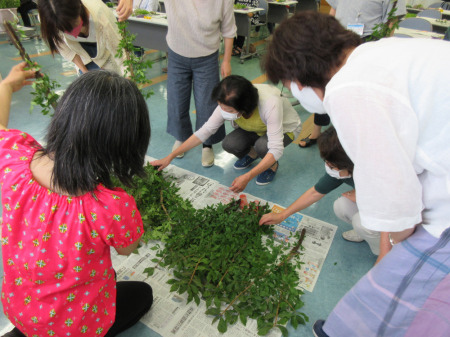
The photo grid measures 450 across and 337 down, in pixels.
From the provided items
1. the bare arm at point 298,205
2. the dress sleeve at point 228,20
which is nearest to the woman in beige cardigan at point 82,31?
the dress sleeve at point 228,20

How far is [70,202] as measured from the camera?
787 mm

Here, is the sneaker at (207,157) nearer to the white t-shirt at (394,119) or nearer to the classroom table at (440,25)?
the white t-shirt at (394,119)

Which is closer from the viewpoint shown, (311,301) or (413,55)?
(413,55)

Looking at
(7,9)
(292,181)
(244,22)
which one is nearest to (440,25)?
(244,22)

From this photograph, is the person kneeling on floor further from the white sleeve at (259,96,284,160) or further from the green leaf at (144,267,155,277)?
the green leaf at (144,267,155,277)

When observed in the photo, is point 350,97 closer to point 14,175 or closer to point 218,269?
point 14,175

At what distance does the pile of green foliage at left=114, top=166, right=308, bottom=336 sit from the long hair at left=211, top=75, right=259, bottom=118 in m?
0.61

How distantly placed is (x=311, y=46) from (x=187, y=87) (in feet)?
5.29

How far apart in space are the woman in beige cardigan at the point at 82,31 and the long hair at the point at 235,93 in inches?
23.8

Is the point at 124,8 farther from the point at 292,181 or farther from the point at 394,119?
the point at 292,181

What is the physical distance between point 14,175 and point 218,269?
3.12 feet

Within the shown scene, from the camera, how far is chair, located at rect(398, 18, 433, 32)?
371cm

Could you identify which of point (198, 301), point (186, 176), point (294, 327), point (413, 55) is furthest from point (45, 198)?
point (186, 176)

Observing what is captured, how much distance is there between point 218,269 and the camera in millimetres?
1405
